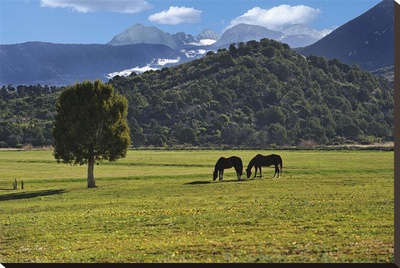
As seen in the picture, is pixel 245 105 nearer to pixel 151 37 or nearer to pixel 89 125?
pixel 151 37

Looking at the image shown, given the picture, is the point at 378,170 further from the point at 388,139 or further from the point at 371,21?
the point at 371,21

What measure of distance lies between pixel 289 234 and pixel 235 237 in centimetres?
191

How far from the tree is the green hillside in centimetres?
8381

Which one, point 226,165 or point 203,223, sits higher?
point 226,165

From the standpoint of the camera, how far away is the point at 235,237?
64.3ft

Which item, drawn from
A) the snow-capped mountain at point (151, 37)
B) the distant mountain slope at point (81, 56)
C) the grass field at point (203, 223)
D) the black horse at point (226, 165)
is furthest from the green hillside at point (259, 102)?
the grass field at point (203, 223)

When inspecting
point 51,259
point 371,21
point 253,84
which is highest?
point 371,21

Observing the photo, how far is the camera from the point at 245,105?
518ft

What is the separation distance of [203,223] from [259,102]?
13450 centimetres

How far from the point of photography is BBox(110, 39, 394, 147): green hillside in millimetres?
135750

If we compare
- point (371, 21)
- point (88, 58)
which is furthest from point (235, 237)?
point (371, 21)

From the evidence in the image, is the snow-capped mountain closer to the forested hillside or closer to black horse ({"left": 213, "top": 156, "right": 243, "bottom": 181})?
the forested hillside

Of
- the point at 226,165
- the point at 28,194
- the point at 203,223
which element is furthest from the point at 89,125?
the point at 203,223

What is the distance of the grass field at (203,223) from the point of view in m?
17.4
